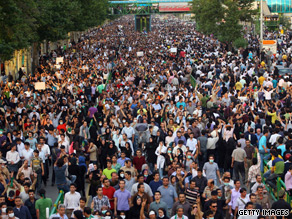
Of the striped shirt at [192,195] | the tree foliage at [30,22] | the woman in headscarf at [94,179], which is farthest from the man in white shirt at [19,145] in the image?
the tree foliage at [30,22]

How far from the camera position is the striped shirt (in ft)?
40.4

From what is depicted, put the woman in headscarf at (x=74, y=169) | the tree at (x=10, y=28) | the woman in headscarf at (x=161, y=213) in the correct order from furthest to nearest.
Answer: the tree at (x=10, y=28) < the woman in headscarf at (x=74, y=169) < the woman in headscarf at (x=161, y=213)

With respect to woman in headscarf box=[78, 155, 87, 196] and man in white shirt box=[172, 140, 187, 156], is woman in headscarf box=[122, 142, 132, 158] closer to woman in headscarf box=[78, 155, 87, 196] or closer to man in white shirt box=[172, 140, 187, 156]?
man in white shirt box=[172, 140, 187, 156]

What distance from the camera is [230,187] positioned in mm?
12617

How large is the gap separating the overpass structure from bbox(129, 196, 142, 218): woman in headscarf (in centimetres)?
11085

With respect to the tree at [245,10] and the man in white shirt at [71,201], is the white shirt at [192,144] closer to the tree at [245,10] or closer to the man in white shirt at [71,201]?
the man in white shirt at [71,201]

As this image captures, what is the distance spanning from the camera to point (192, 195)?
1236 centimetres

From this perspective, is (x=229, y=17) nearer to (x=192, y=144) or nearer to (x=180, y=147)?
(x=192, y=144)

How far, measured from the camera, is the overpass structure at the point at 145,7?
124 m

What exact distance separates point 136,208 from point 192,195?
41.7 inches

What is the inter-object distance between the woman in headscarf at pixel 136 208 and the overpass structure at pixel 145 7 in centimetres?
11085

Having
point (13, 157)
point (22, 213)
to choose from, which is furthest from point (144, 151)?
point (22, 213)

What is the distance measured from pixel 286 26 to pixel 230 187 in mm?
85356

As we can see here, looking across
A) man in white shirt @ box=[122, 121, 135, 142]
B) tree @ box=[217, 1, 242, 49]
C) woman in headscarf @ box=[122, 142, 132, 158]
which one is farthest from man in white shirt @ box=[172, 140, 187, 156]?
tree @ box=[217, 1, 242, 49]
